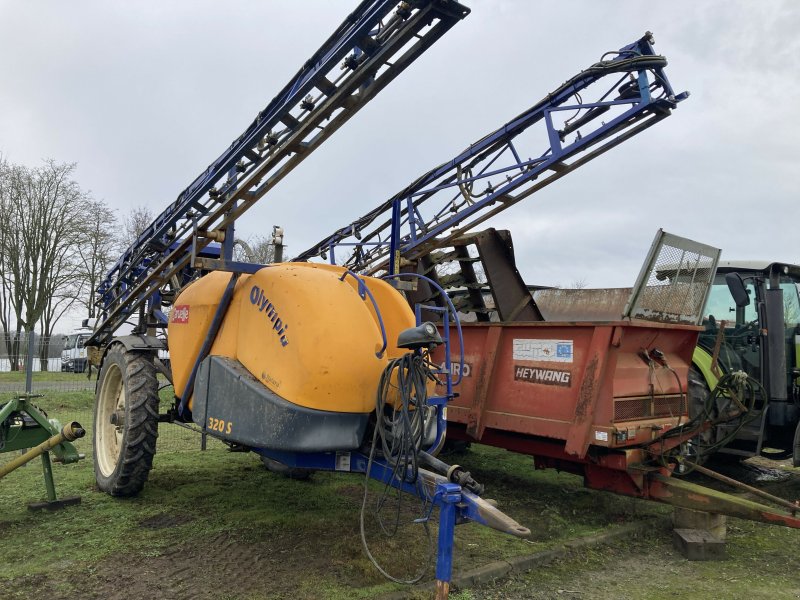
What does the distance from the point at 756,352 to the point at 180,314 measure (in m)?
5.90

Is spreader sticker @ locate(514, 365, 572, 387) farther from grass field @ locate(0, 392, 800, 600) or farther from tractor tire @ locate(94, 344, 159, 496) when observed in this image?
tractor tire @ locate(94, 344, 159, 496)

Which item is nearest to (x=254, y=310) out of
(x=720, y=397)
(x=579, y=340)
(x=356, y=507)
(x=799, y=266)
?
(x=356, y=507)

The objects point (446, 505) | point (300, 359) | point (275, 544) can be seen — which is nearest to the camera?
point (446, 505)

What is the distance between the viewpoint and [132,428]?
16.1 ft

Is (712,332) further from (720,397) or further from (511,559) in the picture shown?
(511,559)

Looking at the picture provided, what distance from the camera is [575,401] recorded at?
496 centimetres

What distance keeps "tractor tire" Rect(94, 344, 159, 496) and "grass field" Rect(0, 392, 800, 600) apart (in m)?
0.21

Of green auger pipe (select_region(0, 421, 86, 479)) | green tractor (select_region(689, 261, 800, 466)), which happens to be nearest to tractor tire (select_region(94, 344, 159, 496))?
green auger pipe (select_region(0, 421, 86, 479))

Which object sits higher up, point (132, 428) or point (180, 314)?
point (180, 314)

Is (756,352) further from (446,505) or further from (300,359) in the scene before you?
(300,359)

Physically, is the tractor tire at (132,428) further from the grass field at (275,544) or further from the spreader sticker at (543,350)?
the spreader sticker at (543,350)

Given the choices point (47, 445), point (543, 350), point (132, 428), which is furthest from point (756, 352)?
point (47, 445)

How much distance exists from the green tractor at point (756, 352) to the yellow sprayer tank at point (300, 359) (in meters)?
3.84

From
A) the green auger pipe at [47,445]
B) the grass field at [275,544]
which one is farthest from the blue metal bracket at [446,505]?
the green auger pipe at [47,445]
